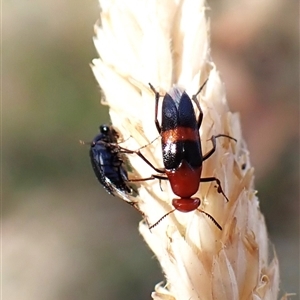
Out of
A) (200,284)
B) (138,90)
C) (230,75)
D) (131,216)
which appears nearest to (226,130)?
(138,90)

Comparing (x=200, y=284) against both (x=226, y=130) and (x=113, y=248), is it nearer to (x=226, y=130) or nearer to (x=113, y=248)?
(x=226, y=130)

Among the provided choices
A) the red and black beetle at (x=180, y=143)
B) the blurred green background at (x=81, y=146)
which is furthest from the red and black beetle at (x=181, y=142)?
the blurred green background at (x=81, y=146)

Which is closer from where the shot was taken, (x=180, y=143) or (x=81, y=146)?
(x=180, y=143)

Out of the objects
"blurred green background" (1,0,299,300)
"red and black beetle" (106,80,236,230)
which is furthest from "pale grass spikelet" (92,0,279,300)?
"blurred green background" (1,0,299,300)

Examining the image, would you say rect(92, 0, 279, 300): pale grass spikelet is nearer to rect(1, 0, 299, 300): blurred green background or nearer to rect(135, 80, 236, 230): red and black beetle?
rect(135, 80, 236, 230): red and black beetle

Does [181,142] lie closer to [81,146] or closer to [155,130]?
[155,130]

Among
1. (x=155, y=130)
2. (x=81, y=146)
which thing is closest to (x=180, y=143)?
(x=155, y=130)

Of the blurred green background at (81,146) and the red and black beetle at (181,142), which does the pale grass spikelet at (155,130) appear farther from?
the blurred green background at (81,146)
